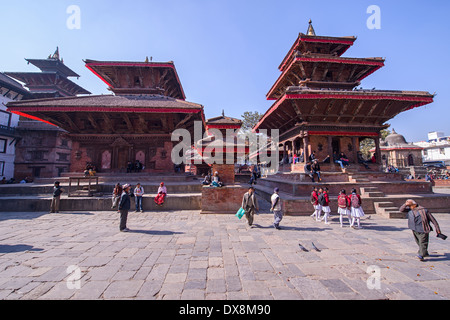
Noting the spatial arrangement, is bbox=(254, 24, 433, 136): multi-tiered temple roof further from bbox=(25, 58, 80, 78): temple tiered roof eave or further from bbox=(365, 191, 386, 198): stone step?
bbox=(25, 58, 80, 78): temple tiered roof eave

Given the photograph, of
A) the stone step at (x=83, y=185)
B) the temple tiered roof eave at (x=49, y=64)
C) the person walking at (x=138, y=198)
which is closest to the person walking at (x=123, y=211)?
the person walking at (x=138, y=198)

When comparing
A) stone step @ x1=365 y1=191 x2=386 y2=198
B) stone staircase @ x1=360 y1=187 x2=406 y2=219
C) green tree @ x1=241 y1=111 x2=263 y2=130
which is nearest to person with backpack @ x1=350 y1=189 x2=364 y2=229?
stone staircase @ x1=360 y1=187 x2=406 y2=219

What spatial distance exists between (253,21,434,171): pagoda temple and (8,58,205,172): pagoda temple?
6849mm

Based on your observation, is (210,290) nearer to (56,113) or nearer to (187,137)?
(187,137)

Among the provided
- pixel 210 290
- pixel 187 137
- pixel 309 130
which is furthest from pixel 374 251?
pixel 187 137

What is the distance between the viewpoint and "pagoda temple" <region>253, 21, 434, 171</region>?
1186 centimetres

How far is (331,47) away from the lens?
50.8 ft

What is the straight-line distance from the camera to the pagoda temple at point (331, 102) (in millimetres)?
11859

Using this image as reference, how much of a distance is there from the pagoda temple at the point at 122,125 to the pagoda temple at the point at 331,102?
6849 millimetres

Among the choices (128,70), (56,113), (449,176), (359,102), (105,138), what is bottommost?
(449,176)

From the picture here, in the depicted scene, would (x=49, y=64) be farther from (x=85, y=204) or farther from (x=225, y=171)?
(x=225, y=171)

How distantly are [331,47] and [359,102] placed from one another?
6.67 meters

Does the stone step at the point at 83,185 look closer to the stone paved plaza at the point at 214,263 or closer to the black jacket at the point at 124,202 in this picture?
the stone paved plaza at the point at 214,263

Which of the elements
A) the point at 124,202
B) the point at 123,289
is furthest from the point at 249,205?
the point at 123,289
